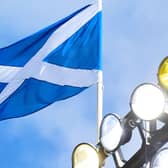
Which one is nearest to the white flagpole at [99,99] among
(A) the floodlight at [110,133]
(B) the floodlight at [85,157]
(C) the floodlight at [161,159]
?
(B) the floodlight at [85,157]

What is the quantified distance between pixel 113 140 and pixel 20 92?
115 inches

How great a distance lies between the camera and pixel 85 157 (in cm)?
547

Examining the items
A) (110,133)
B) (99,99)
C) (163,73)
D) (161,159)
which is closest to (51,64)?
(99,99)

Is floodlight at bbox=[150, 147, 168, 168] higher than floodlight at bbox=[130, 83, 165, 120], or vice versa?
floodlight at bbox=[130, 83, 165, 120]

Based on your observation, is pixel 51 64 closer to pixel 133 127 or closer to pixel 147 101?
pixel 133 127

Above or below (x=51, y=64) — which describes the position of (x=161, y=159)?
below

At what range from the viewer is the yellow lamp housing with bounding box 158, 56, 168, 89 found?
15.1 feet

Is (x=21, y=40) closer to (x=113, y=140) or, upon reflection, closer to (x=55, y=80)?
(x=55, y=80)

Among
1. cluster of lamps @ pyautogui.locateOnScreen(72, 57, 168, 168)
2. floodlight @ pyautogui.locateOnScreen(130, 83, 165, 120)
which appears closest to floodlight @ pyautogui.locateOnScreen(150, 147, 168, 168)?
cluster of lamps @ pyautogui.locateOnScreen(72, 57, 168, 168)

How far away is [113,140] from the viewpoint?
208 inches

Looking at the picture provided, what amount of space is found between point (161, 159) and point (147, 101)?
48 centimetres

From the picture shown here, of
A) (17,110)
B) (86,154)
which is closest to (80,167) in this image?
(86,154)

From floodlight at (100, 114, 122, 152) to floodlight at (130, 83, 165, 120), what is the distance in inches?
17.3

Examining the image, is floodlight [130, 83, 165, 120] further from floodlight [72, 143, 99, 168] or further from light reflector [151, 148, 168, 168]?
floodlight [72, 143, 99, 168]
